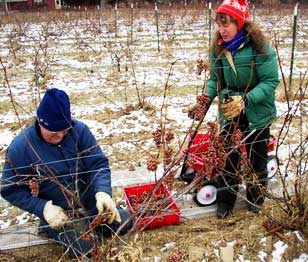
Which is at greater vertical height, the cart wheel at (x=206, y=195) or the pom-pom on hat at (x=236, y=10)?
the pom-pom on hat at (x=236, y=10)

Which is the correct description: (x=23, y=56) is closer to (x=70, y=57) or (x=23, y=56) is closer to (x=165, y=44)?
(x=70, y=57)

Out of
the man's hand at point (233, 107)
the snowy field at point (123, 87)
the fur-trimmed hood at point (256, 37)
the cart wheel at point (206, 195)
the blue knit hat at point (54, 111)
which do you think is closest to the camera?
the blue knit hat at point (54, 111)

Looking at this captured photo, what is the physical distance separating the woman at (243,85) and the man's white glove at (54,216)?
106cm

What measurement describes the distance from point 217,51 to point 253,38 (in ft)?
0.88

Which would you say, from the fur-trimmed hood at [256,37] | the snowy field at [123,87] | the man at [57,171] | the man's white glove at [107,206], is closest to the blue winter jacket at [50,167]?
the man at [57,171]

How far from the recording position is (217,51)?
9.12 feet

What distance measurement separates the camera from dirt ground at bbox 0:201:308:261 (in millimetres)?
2688

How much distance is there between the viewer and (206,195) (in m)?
3.18

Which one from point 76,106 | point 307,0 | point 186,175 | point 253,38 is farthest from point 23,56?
point 307,0

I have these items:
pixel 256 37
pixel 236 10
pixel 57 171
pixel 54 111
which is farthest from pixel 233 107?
pixel 57 171

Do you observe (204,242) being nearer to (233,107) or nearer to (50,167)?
(233,107)

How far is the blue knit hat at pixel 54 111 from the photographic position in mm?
2318

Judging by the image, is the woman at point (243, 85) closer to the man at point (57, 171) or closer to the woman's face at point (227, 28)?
the woman's face at point (227, 28)

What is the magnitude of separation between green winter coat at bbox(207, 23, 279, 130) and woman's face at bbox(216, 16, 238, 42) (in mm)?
99
